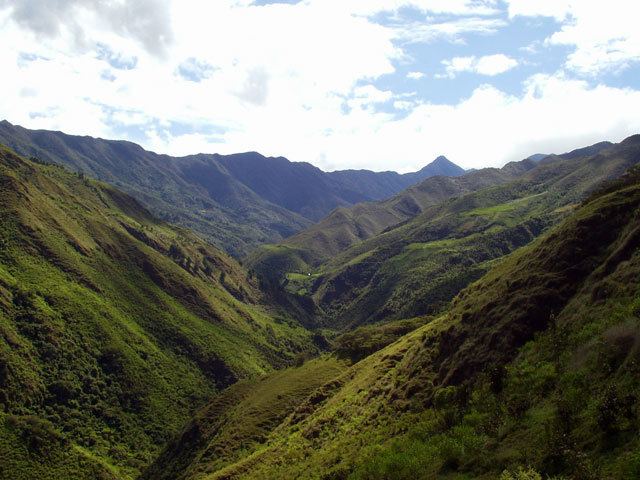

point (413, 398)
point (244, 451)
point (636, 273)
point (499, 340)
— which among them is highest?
point (636, 273)

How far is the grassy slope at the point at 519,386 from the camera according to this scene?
27.7 m

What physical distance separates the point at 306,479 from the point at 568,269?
3271cm

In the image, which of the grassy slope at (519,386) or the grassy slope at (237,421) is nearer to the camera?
the grassy slope at (519,386)

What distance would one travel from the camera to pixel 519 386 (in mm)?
37969

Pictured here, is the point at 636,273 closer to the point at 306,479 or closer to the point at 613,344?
the point at 613,344

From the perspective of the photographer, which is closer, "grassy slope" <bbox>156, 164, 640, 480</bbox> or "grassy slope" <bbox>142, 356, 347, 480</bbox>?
"grassy slope" <bbox>156, 164, 640, 480</bbox>

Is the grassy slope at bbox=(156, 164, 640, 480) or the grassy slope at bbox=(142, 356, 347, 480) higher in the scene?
the grassy slope at bbox=(156, 164, 640, 480)

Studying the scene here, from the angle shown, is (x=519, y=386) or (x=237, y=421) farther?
(x=237, y=421)

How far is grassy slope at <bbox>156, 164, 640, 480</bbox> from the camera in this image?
27734 millimetres

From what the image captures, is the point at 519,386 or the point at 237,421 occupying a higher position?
the point at 519,386

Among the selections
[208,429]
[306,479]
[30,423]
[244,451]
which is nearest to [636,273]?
[306,479]

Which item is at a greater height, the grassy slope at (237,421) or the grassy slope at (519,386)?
the grassy slope at (519,386)

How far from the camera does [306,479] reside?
1905 inches

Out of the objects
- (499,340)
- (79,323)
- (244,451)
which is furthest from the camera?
(79,323)
